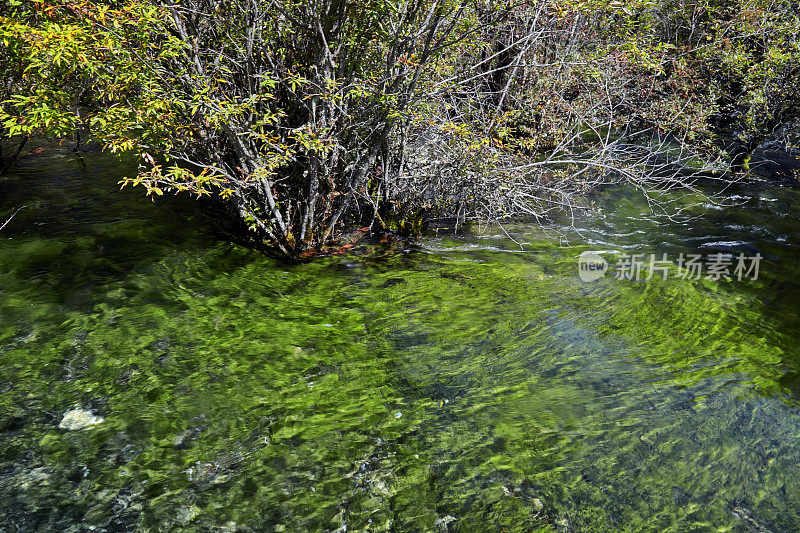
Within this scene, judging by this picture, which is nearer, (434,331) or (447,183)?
(434,331)

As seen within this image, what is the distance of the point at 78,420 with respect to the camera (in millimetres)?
3738

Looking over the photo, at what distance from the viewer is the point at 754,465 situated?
3.50m

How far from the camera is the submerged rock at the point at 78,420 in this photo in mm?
3678

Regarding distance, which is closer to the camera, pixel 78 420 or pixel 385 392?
pixel 78 420

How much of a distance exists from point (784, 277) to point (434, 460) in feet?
18.0

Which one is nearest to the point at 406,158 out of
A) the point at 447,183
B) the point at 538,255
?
the point at 447,183

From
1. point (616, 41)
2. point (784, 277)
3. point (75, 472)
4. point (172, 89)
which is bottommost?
point (75, 472)

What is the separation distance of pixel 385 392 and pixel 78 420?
89.3 inches

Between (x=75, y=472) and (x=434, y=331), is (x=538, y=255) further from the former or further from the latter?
(x=75, y=472)

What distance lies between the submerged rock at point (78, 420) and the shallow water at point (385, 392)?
0.20ft

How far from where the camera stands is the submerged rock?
12.1 ft

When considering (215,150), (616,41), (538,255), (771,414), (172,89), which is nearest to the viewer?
(771,414)

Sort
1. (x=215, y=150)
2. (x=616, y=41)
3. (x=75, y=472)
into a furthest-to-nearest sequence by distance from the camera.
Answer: (x=616, y=41), (x=215, y=150), (x=75, y=472)

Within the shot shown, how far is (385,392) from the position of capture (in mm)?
4254
